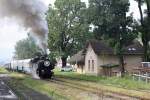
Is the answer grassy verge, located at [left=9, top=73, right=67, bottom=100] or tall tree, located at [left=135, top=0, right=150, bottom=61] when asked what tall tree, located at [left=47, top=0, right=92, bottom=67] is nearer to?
tall tree, located at [left=135, top=0, right=150, bottom=61]

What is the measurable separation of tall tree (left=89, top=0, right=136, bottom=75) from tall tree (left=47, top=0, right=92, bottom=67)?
116 feet

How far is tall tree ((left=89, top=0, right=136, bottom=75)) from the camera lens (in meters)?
52.4

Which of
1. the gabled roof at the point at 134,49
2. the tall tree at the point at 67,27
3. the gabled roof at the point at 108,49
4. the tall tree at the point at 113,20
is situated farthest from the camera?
the tall tree at the point at 67,27

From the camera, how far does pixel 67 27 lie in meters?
90.6

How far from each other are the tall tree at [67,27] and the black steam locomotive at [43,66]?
36.8 meters

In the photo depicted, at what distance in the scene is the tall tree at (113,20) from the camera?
52.4 meters

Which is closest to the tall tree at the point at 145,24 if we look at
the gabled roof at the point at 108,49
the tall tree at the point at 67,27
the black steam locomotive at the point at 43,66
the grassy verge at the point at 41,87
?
the gabled roof at the point at 108,49

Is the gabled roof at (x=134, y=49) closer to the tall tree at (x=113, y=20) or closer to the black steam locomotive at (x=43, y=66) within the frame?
the tall tree at (x=113, y=20)

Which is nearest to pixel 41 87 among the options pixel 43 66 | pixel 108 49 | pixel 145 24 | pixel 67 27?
pixel 43 66

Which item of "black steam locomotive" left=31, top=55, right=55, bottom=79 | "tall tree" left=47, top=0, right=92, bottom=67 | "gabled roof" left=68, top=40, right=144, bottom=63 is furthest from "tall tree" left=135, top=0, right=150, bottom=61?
"tall tree" left=47, top=0, right=92, bottom=67

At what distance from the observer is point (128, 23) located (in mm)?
53156

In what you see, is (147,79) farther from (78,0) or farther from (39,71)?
(78,0)

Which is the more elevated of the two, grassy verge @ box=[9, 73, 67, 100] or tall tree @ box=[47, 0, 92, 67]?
tall tree @ box=[47, 0, 92, 67]

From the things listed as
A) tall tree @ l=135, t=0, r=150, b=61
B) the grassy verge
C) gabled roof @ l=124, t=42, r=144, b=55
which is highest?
tall tree @ l=135, t=0, r=150, b=61
